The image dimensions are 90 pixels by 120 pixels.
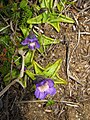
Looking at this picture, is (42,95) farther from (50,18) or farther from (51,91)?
Answer: (50,18)

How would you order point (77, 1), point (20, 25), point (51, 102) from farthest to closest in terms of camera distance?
1. point (77, 1)
2. point (20, 25)
3. point (51, 102)

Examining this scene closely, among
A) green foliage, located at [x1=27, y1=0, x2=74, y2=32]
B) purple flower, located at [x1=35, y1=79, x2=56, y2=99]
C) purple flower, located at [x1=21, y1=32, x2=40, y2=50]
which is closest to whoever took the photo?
purple flower, located at [x1=35, y1=79, x2=56, y2=99]

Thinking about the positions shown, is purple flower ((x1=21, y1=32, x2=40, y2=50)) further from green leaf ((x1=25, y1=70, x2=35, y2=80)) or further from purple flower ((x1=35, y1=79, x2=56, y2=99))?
purple flower ((x1=35, y1=79, x2=56, y2=99))

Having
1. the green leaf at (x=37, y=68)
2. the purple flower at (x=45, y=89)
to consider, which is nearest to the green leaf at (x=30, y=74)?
the green leaf at (x=37, y=68)

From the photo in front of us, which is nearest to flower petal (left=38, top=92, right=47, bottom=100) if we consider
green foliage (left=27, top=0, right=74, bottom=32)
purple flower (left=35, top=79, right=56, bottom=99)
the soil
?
purple flower (left=35, top=79, right=56, bottom=99)

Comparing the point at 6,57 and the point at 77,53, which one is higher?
the point at 6,57

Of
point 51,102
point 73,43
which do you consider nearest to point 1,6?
point 73,43

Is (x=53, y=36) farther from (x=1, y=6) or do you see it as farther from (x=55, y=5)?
(x=1, y=6)
